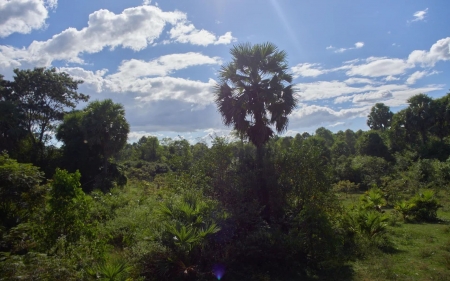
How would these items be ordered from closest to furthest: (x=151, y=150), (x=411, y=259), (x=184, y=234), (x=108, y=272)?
1. (x=108, y=272)
2. (x=184, y=234)
3. (x=411, y=259)
4. (x=151, y=150)

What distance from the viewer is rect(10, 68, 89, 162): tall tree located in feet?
77.3

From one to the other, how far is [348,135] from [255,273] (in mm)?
47540

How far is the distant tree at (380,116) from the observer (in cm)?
5147

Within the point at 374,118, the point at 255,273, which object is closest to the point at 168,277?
the point at 255,273

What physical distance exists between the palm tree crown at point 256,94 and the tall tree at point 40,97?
1835 centimetres

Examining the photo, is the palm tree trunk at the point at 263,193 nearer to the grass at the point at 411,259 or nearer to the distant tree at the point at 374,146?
the grass at the point at 411,259

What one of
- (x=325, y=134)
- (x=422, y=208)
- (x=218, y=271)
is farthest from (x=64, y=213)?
(x=325, y=134)

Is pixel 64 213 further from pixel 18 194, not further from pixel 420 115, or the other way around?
pixel 420 115

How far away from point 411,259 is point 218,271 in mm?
5055

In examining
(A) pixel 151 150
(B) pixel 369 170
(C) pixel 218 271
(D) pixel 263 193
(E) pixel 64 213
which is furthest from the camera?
(A) pixel 151 150

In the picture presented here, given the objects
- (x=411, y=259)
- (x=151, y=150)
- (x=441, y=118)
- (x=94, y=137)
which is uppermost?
(x=441, y=118)

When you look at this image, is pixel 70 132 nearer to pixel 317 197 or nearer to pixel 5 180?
pixel 5 180

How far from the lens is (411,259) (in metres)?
7.72

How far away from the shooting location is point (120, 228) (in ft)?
31.7
